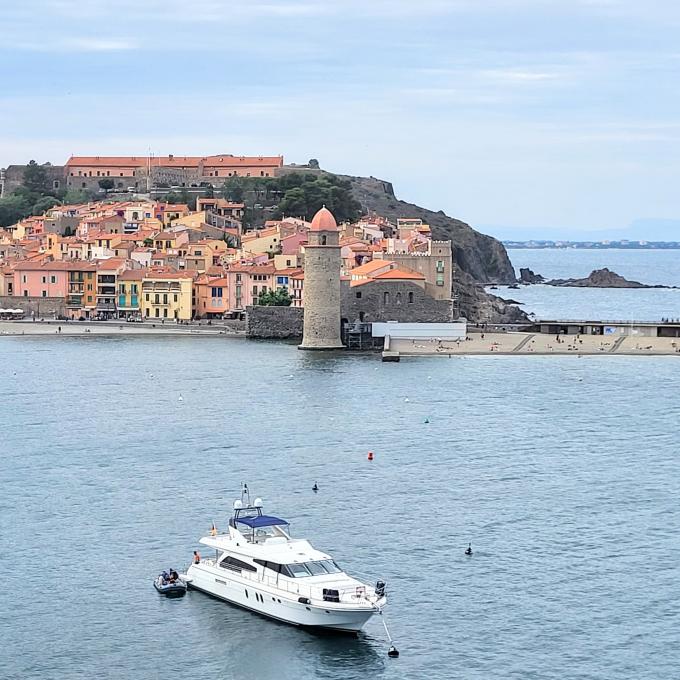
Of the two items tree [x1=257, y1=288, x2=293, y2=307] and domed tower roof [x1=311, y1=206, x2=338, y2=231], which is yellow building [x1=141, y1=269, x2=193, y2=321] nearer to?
tree [x1=257, y1=288, x2=293, y2=307]

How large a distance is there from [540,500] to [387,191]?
10751cm

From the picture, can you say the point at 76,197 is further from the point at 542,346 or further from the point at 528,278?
the point at 542,346

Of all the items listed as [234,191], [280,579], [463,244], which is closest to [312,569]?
[280,579]

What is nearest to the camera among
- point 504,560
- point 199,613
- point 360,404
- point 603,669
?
point 603,669

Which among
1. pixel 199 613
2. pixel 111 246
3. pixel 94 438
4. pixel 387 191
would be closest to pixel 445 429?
pixel 94 438

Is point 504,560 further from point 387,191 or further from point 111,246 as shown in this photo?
point 387,191

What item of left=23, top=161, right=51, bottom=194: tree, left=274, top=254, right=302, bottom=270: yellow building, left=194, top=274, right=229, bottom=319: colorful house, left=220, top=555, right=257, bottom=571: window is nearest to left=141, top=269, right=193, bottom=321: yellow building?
left=194, top=274, right=229, bottom=319: colorful house

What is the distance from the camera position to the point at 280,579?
25.2 meters

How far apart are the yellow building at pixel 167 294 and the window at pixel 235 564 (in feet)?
181

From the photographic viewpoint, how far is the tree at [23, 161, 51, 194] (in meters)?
131

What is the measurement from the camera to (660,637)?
955 inches

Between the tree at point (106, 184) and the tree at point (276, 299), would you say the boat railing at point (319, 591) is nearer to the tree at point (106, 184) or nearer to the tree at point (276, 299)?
the tree at point (276, 299)

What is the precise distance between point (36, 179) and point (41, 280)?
48.2 metres

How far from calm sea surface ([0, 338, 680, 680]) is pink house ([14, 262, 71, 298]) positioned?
1155 inches
